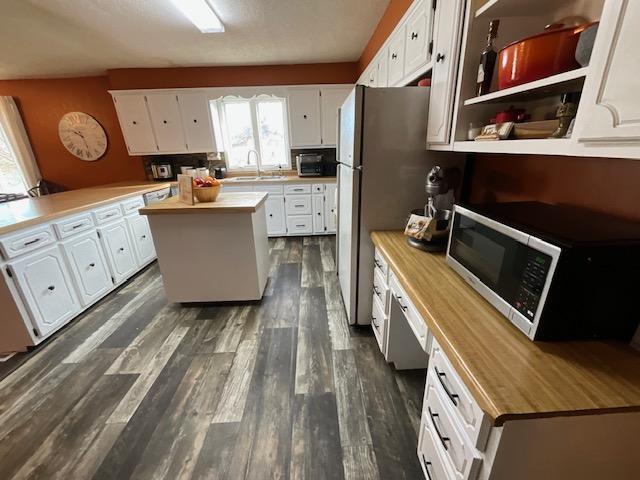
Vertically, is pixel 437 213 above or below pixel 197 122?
below

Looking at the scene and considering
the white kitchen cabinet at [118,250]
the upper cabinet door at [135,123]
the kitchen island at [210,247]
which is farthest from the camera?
the upper cabinet door at [135,123]

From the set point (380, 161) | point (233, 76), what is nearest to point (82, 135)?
point (233, 76)

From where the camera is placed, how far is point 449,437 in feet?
2.71

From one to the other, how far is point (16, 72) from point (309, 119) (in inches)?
156

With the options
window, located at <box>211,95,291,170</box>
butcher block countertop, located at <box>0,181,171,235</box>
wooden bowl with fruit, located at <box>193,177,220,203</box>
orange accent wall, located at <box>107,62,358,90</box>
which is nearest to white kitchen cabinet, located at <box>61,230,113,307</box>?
butcher block countertop, located at <box>0,181,171,235</box>

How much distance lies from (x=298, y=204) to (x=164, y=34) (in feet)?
7.65

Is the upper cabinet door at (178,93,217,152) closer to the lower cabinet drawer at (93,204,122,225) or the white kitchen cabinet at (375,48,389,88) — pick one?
the lower cabinet drawer at (93,204,122,225)

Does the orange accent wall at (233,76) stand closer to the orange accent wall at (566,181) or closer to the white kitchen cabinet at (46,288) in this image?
the white kitchen cabinet at (46,288)

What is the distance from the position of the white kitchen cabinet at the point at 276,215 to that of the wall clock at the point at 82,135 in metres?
2.78

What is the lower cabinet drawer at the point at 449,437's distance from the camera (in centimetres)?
70

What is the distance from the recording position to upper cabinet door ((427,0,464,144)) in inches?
46.7

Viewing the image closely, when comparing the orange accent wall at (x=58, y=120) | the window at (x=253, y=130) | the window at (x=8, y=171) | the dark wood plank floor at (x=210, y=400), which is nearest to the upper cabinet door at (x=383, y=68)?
the window at (x=253, y=130)

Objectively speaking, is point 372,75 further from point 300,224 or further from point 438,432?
point 438,432

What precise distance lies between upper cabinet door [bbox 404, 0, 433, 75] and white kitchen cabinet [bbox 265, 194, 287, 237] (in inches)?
95.5
